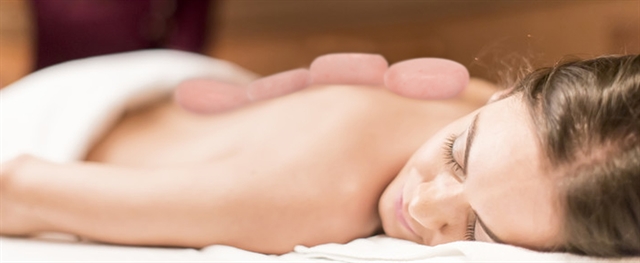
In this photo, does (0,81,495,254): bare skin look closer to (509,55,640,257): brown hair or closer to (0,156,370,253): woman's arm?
(0,156,370,253): woman's arm

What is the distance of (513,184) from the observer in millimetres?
356

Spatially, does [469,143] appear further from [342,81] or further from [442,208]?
[342,81]

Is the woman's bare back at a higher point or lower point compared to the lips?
higher

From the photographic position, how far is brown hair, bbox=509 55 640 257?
332 millimetres

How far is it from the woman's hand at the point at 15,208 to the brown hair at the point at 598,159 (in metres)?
0.37

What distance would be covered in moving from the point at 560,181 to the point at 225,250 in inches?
9.2

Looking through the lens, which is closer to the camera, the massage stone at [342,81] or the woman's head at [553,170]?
the woman's head at [553,170]

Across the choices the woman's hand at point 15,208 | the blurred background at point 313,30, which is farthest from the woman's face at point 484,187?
the woman's hand at point 15,208

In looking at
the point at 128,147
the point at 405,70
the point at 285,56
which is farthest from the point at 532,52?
the point at 128,147

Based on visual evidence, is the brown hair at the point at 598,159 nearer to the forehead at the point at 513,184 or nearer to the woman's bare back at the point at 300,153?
the forehead at the point at 513,184

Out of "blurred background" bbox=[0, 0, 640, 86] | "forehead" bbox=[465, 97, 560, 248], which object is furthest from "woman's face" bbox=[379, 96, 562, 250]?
"blurred background" bbox=[0, 0, 640, 86]

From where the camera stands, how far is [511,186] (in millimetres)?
356

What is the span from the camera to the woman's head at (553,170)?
34 cm

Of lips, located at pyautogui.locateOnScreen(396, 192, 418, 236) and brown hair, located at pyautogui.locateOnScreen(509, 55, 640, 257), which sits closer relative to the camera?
brown hair, located at pyautogui.locateOnScreen(509, 55, 640, 257)
